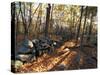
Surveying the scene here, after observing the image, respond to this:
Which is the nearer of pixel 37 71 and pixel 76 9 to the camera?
pixel 37 71

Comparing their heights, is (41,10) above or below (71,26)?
above

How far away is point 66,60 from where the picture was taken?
2.64 metres

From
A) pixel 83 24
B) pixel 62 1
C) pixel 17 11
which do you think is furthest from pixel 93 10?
pixel 17 11

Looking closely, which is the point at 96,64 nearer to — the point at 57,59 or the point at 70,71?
the point at 70,71

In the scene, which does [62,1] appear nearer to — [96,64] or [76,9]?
[76,9]

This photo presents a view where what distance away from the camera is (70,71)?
8.84 feet

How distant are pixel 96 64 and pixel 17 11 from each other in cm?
114

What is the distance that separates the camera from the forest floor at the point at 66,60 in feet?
8.23

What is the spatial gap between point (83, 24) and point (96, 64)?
509 mm

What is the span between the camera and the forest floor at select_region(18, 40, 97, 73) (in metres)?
2.51

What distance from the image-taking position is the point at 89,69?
2.78m
